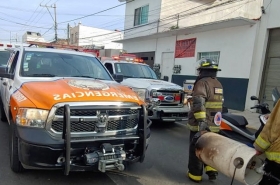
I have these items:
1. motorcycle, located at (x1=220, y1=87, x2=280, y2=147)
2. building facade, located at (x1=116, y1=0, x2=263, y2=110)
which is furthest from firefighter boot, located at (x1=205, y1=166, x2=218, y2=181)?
building facade, located at (x1=116, y1=0, x2=263, y2=110)

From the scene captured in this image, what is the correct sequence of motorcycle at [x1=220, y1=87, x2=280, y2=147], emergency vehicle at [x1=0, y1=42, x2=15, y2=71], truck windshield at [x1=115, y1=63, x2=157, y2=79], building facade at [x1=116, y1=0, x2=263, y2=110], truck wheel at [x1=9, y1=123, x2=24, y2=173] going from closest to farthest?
truck wheel at [x1=9, y1=123, x2=24, y2=173] < motorcycle at [x1=220, y1=87, x2=280, y2=147] < truck windshield at [x1=115, y1=63, x2=157, y2=79] < emergency vehicle at [x1=0, y1=42, x2=15, y2=71] < building facade at [x1=116, y1=0, x2=263, y2=110]

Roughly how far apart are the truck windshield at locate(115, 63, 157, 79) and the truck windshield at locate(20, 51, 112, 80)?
10.8ft

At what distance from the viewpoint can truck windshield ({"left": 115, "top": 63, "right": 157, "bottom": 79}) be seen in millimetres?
8078

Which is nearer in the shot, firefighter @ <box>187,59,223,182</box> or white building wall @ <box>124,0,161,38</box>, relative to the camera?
firefighter @ <box>187,59,223,182</box>

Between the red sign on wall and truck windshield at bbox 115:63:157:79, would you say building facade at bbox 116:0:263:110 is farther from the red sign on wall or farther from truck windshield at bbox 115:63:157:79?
truck windshield at bbox 115:63:157:79

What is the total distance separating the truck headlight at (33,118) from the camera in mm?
2850

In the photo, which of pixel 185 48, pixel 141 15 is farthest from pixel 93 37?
pixel 185 48

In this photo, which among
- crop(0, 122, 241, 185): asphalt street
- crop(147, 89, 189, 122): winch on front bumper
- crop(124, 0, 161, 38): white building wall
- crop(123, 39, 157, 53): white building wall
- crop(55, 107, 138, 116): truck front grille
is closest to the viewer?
crop(55, 107, 138, 116): truck front grille

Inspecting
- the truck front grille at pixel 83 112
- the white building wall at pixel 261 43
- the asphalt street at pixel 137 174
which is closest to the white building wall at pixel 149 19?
the white building wall at pixel 261 43

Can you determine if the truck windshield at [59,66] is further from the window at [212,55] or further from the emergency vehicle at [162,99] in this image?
the window at [212,55]

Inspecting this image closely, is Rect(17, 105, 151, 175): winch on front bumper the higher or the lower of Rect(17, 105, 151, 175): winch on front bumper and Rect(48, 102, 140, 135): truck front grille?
the lower

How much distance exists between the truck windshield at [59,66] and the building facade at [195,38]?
803 cm

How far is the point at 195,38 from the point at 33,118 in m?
12.6

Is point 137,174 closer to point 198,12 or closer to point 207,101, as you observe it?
point 207,101
